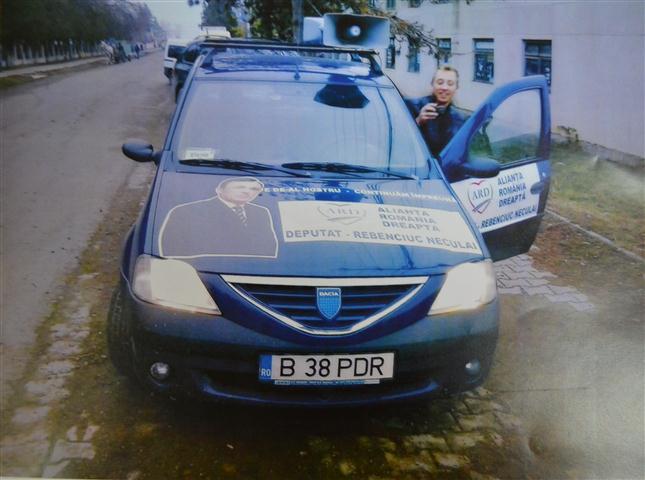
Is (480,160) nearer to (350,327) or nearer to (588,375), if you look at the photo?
(588,375)

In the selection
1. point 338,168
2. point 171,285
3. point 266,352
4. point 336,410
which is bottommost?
point 336,410

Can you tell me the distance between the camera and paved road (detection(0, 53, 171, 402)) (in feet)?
13.1

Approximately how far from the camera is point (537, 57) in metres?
5.12

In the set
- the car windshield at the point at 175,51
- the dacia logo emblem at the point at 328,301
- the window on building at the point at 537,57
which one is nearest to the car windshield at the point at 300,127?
the dacia logo emblem at the point at 328,301

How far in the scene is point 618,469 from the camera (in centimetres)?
265

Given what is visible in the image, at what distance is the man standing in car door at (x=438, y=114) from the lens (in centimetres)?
418

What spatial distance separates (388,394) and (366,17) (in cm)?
388

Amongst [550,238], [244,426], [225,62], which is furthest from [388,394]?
[550,238]

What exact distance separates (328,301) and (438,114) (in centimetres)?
225

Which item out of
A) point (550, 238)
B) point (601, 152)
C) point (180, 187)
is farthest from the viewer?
point (550, 238)

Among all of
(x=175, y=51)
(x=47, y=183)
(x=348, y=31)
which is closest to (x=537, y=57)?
(x=348, y=31)

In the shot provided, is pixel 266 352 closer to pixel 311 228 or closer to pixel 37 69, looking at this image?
pixel 311 228

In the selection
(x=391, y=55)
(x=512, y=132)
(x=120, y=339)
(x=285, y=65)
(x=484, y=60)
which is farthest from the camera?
(x=391, y=55)

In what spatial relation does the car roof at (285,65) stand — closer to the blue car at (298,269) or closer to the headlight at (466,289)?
the blue car at (298,269)
